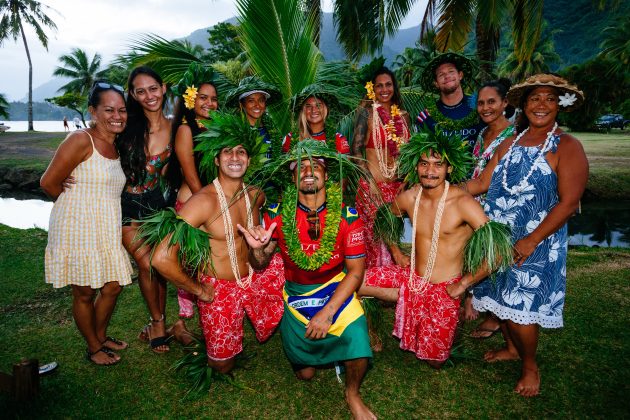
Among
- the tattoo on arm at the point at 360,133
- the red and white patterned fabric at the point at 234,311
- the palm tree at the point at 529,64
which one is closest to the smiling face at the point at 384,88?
the tattoo on arm at the point at 360,133

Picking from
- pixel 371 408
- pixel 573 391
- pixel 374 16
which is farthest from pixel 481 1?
pixel 371 408

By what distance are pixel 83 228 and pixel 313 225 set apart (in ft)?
5.69

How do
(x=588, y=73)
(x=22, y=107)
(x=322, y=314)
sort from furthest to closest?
(x=22, y=107)
(x=588, y=73)
(x=322, y=314)

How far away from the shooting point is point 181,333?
360 centimetres

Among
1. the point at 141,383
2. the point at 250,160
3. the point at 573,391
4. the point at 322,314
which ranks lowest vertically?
the point at 141,383

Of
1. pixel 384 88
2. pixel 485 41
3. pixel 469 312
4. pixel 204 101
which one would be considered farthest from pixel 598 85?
pixel 204 101

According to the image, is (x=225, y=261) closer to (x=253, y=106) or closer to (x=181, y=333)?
(x=181, y=333)

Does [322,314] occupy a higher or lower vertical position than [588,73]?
lower

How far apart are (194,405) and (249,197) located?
62.5 inches

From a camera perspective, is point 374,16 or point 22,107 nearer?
point 374,16

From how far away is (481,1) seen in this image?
596cm

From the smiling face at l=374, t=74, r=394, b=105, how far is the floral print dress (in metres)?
1.64

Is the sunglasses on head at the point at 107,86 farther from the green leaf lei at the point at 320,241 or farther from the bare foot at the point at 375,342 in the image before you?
the bare foot at the point at 375,342

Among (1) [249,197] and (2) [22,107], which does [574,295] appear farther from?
(2) [22,107]
